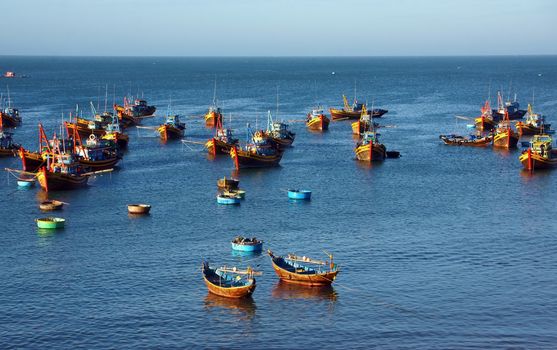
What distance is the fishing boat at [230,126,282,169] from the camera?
489ft

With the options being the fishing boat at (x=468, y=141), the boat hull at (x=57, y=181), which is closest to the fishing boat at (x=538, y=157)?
the fishing boat at (x=468, y=141)

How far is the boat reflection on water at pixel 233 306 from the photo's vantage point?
78.2 metres

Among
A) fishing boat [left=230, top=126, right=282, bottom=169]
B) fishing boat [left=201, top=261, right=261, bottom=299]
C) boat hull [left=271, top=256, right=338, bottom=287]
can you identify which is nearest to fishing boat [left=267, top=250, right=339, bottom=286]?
boat hull [left=271, top=256, right=338, bottom=287]

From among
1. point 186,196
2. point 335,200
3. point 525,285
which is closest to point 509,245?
point 525,285

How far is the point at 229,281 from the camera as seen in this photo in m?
83.1

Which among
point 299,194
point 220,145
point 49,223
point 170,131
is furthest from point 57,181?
point 170,131

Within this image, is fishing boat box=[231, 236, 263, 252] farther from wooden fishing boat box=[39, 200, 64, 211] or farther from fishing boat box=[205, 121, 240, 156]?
fishing boat box=[205, 121, 240, 156]

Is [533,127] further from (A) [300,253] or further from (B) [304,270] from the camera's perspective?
(B) [304,270]

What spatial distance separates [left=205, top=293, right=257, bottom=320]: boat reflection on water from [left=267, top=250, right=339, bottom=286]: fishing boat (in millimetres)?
5526

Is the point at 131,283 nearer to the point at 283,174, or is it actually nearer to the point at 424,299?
the point at 424,299

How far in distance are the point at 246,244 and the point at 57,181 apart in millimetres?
46233

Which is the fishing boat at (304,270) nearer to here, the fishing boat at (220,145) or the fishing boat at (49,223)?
the fishing boat at (49,223)

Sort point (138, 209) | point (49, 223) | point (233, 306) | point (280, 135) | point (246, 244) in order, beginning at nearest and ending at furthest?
1. point (233, 306)
2. point (246, 244)
3. point (49, 223)
4. point (138, 209)
5. point (280, 135)

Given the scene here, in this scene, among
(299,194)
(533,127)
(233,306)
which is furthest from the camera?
(533,127)
